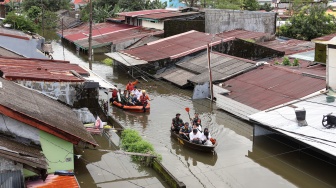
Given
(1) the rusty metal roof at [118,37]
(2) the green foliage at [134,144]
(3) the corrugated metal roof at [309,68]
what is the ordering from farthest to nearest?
(1) the rusty metal roof at [118,37]
(3) the corrugated metal roof at [309,68]
(2) the green foliage at [134,144]

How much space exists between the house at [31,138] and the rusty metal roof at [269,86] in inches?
417

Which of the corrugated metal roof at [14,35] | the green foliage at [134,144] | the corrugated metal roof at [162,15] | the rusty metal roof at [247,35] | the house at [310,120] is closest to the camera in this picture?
the house at [310,120]

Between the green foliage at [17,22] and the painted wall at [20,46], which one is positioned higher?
the green foliage at [17,22]

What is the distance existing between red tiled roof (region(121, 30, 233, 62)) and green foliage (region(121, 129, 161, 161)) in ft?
45.1

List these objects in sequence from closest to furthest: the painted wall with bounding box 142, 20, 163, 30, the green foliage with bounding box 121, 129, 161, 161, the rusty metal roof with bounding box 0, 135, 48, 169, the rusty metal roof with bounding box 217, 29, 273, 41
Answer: the rusty metal roof with bounding box 0, 135, 48, 169 < the green foliage with bounding box 121, 129, 161, 161 < the rusty metal roof with bounding box 217, 29, 273, 41 < the painted wall with bounding box 142, 20, 163, 30

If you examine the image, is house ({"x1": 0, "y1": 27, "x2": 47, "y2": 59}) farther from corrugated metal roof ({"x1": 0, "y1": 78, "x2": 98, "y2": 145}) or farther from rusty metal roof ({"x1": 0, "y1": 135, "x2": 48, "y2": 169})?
rusty metal roof ({"x1": 0, "y1": 135, "x2": 48, "y2": 169})

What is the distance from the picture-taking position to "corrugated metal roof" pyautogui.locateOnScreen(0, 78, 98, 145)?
11.7 meters

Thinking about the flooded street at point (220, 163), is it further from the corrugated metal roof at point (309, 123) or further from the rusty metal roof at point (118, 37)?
the rusty metal roof at point (118, 37)

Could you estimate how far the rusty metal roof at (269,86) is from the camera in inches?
815

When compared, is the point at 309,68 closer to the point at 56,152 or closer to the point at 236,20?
the point at 236,20

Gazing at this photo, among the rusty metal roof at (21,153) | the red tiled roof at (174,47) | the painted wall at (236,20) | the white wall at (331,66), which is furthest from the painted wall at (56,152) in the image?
the painted wall at (236,20)

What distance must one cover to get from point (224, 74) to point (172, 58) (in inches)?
241

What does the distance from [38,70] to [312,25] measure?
30212mm

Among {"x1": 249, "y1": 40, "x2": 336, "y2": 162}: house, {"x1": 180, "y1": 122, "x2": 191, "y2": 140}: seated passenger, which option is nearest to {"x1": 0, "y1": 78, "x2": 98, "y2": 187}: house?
{"x1": 180, "y1": 122, "x2": 191, "y2": 140}: seated passenger
